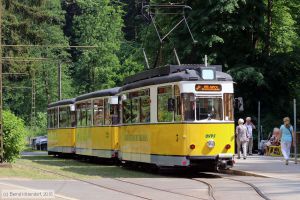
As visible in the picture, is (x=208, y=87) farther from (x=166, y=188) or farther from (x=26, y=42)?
(x=26, y=42)

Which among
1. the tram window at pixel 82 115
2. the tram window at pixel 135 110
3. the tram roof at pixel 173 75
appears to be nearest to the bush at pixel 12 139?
the tram window at pixel 135 110

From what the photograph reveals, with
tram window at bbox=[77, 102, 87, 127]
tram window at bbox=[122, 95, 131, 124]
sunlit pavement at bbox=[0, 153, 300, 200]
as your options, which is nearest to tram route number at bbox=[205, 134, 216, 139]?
sunlit pavement at bbox=[0, 153, 300, 200]

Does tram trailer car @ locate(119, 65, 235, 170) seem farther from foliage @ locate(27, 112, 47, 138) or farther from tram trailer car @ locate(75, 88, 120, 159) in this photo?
foliage @ locate(27, 112, 47, 138)

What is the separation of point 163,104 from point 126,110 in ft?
13.0

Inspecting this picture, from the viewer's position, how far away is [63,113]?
38.6 m

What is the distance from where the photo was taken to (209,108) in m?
22.3

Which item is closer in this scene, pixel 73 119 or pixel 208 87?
pixel 208 87

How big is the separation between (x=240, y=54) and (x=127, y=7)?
43.9 metres

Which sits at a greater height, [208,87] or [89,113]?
[208,87]

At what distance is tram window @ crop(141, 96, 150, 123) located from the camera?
24266mm

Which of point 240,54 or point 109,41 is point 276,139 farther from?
point 109,41

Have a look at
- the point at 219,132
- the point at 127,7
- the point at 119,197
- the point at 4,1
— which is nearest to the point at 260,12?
the point at 4,1

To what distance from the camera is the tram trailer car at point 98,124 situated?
29.5 m

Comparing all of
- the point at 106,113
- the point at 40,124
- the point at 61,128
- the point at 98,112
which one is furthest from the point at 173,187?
the point at 40,124
